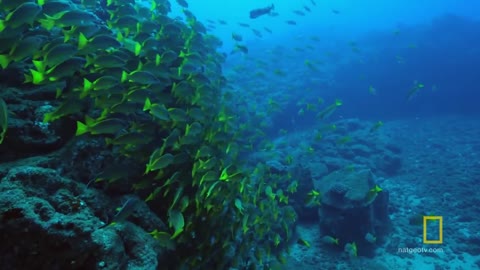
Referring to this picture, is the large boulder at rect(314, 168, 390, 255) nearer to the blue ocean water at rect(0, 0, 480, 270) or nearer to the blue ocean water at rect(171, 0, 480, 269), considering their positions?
the blue ocean water at rect(0, 0, 480, 270)

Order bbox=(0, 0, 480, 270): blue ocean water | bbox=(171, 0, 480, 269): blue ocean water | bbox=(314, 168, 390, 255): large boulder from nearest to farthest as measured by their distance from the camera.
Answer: bbox=(0, 0, 480, 270): blue ocean water → bbox=(314, 168, 390, 255): large boulder → bbox=(171, 0, 480, 269): blue ocean water

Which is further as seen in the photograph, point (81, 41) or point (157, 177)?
point (157, 177)

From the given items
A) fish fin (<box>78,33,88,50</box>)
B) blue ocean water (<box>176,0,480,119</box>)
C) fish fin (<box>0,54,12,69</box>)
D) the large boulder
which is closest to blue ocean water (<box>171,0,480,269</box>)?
blue ocean water (<box>176,0,480,119</box>)

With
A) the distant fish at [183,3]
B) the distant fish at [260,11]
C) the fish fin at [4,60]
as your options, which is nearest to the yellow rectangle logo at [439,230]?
the distant fish at [260,11]

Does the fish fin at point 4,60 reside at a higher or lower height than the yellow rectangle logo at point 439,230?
higher

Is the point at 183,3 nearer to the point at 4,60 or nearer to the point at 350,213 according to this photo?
the point at 4,60

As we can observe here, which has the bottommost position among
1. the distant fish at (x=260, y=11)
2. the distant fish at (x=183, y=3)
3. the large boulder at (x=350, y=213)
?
the large boulder at (x=350, y=213)

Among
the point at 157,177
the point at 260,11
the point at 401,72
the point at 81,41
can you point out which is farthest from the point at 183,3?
the point at 401,72

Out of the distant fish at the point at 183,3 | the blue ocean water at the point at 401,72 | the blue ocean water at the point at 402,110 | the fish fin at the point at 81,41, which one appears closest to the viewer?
the fish fin at the point at 81,41

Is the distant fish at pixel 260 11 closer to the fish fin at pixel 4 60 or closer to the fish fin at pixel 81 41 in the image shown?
the fish fin at pixel 81 41

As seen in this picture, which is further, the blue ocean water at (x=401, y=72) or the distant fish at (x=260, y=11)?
the blue ocean water at (x=401, y=72)

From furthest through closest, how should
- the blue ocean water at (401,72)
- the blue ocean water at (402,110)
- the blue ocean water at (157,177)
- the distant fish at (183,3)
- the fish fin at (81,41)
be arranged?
the blue ocean water at (401,72)
the distant fish at (183,3)
the blue ocean water at (402,110)
the fish fin at (81,41)
the blue ocean water at (157,177)

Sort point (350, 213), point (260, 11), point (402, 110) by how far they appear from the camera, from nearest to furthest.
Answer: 1. point (350, 213)
2. point (260, 11)
3. point (402, 110)

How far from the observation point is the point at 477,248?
32.7 ft
